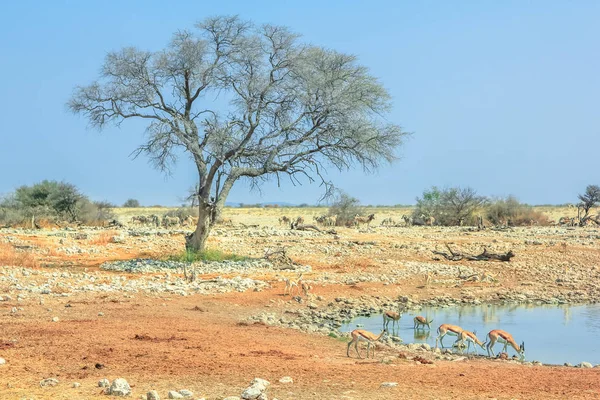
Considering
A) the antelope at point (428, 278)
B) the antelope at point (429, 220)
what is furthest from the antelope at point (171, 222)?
the antelope at point (428, 278)

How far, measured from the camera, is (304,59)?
22.7 metres

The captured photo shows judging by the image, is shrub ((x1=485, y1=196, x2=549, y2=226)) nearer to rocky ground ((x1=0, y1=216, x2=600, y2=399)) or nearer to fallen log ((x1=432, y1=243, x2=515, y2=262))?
rocky ground ((x1=0, y1=216, x2=600, y2=399))

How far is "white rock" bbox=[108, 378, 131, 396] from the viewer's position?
A: 7.54m

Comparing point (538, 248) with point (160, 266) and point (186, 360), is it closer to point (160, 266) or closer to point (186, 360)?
point (160, 266)

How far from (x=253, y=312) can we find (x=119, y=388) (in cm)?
683

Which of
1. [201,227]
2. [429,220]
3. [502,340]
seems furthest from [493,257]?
[429,220]

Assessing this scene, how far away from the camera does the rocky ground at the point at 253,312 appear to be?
8.21 meters

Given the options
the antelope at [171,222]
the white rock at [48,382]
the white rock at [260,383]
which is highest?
the antelope at [171,222]

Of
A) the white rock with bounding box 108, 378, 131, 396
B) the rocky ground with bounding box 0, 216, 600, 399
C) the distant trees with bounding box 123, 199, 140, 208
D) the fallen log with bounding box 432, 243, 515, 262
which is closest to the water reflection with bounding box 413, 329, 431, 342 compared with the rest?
the rocky ground with bounding box 0, 216, 600, 399

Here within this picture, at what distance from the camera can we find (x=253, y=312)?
564 inches

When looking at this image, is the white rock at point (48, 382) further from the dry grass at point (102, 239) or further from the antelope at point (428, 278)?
the dry grass at point (102, 239)

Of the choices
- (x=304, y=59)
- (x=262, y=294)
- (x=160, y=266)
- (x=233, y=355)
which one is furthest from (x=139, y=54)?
(x=233, y=355)

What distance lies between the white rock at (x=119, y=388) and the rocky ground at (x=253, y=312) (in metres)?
0.03

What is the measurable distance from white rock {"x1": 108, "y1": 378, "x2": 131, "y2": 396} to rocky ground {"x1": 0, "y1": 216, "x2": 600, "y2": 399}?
34mm
